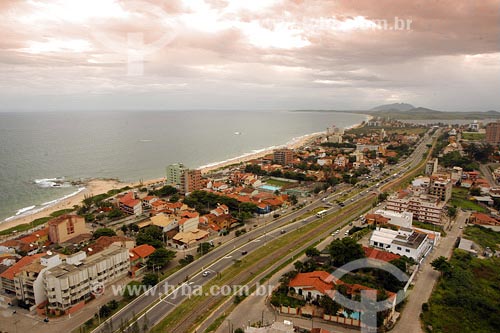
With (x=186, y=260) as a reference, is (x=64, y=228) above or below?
above

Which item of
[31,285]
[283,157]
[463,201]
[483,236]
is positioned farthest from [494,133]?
[31,285]

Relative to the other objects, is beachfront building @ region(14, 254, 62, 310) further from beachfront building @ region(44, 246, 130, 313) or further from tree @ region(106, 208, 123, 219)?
tree @ region(106, 208, 123, 219)

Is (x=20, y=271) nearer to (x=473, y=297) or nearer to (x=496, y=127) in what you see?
(x=473, y=297)

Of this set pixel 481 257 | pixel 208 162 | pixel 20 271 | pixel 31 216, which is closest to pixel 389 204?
pixel 481 257

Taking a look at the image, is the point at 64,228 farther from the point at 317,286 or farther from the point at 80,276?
the point at 317,286

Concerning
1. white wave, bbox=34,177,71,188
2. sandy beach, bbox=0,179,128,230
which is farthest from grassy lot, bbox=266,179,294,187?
white wave, bbox=34,177,71,188
